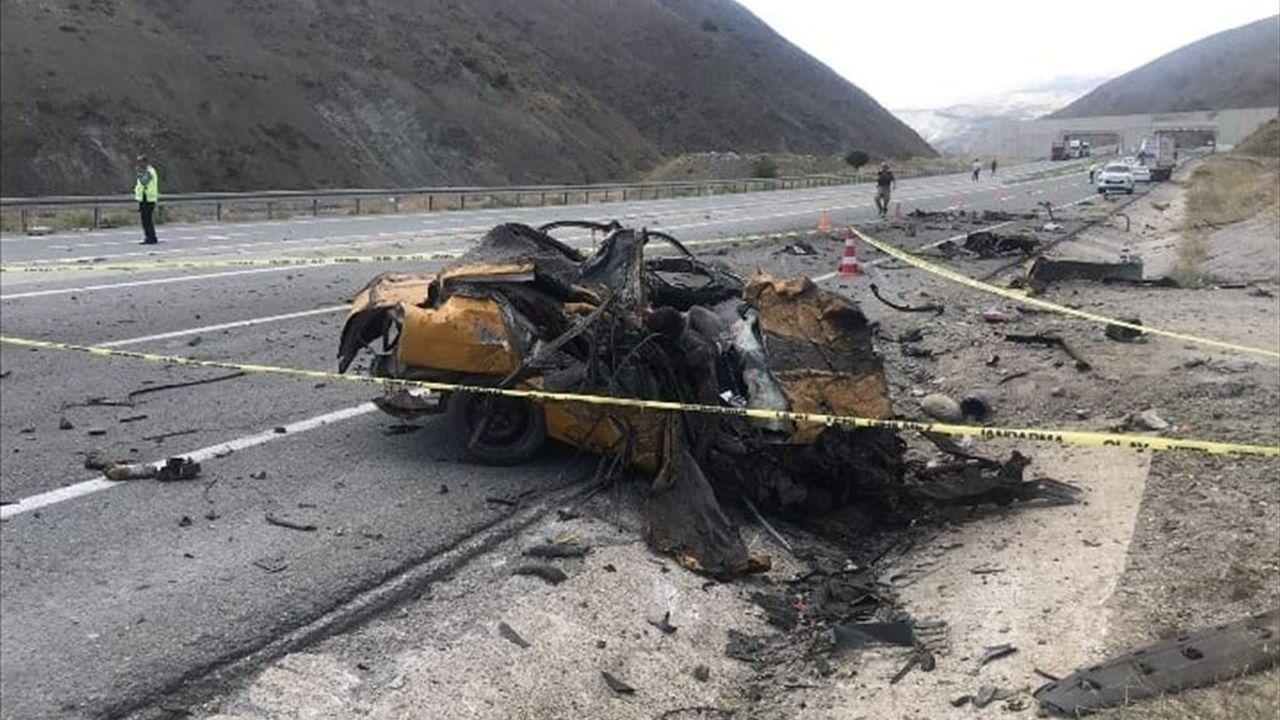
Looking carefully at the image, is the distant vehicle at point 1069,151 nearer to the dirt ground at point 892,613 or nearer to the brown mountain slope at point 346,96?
the brown mountain slope at point 346,96

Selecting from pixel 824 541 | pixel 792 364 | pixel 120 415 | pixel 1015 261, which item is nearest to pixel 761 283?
pixel 792 364

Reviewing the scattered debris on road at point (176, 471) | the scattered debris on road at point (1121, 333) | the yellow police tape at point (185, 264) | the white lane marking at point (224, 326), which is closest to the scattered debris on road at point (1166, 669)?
the scattered debris on road at point (176, 471)

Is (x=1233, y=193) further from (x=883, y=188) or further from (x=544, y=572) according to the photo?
(x=544, y=572)

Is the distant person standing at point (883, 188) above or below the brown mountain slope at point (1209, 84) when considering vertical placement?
below

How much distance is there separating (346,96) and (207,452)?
159 feet

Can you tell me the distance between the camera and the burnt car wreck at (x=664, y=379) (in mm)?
5934

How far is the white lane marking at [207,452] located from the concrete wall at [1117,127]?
11801 cm

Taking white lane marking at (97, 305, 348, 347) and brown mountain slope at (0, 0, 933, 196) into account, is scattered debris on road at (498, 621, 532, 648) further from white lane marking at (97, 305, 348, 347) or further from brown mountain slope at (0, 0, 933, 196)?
brown mountain slope at (0, 0, 933, 196)

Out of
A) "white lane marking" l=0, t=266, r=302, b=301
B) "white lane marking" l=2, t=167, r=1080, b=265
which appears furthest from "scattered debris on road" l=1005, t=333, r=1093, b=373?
"white lane marking" l=2, t=167, r=1080, b=265

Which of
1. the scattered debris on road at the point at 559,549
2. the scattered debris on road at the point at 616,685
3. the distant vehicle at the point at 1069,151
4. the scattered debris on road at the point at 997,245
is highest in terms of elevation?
the distant vehicle at the point at 1069,151

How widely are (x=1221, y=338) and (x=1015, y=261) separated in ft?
28.7

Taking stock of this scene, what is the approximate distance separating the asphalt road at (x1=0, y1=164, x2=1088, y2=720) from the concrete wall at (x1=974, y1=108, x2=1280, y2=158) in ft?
385

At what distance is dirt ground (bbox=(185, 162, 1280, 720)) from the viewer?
3943 millimetres

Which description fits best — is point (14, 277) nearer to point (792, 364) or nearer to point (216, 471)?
point (216, 471)
